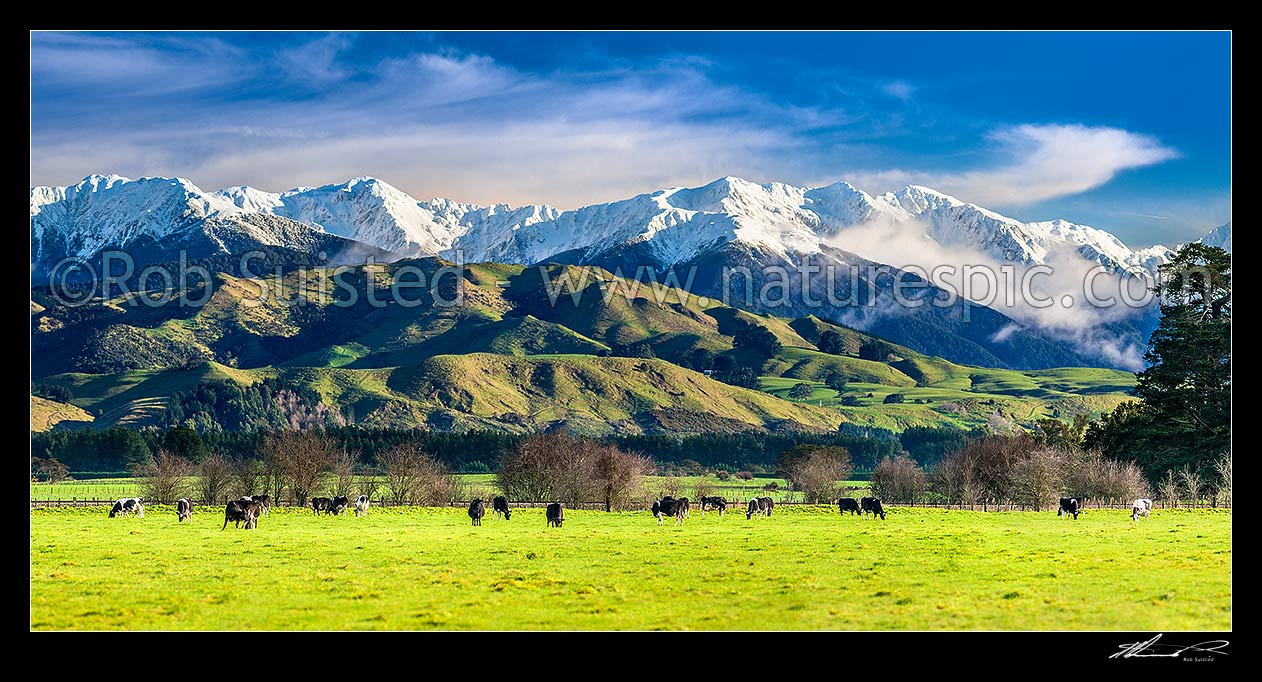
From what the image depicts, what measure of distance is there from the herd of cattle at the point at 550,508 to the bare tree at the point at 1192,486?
611cm

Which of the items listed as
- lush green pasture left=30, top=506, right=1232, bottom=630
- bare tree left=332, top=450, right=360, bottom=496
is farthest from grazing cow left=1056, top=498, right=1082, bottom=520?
bare tree left=332, top=450, right=360, bottom=496

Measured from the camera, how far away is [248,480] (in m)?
87.6

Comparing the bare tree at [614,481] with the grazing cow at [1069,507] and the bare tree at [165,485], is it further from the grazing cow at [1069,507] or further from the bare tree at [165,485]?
the bare tree at [165,485]

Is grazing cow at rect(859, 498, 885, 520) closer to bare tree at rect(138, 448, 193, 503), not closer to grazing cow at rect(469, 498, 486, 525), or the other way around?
grazing cow at rect(469, 498, 486, 525)

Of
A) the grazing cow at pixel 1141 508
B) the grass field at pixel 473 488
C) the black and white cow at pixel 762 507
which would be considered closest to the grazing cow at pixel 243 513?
the black and white cow at pixel 762 507

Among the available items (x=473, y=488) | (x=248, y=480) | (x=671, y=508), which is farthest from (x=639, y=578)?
(x=473, y=488)

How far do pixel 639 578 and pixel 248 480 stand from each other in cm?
6127

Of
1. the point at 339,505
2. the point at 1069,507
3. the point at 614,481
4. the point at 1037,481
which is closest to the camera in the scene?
the point at 1069,507

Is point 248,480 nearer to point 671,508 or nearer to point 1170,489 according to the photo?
point 671,508

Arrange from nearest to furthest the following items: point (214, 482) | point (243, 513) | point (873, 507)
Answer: point (243, 513) < point (873, 507) < point (214, 482)

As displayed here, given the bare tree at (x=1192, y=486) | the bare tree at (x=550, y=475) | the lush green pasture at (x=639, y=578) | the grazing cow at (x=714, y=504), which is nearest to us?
the lush green pasture at (x=639, y=578)

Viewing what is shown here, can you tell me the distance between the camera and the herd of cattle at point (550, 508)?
55.1 m
